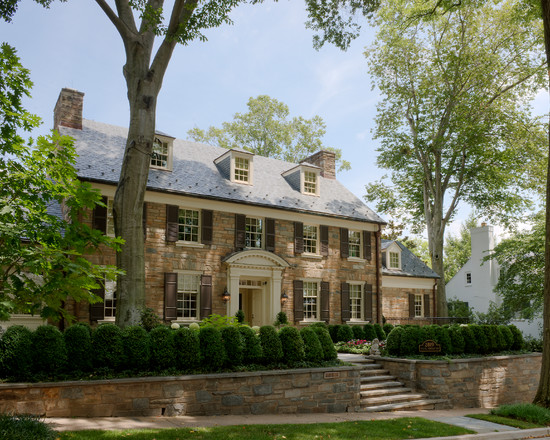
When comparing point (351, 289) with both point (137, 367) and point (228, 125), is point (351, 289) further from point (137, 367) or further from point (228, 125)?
point (228, 125)

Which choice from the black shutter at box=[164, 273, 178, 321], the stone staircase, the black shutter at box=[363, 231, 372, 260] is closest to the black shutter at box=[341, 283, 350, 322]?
the black shutter at box=[363, 231, 372, 260]

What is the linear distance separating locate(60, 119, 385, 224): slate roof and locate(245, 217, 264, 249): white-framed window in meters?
0.75

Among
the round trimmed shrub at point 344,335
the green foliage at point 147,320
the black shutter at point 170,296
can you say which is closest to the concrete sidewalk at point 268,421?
the green foliage at point 147,320

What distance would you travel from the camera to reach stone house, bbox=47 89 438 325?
51.6 feet

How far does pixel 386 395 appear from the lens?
1166 centimetres

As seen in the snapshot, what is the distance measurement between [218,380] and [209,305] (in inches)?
296

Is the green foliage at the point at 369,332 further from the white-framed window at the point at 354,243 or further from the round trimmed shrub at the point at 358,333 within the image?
the white-framed window at the point at 354,243

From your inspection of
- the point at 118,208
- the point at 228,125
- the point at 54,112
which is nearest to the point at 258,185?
the point at 54,112

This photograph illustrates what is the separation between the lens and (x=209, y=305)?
16.4 metres

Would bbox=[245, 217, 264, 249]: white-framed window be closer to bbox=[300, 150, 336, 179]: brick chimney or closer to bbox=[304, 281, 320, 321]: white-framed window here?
bbox=[304, 281, 320, 321]: white-framed window

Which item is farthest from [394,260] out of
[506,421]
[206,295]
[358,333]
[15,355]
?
[15,355]

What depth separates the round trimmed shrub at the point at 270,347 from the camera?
1005 centimetres

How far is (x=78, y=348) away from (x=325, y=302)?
12112mm

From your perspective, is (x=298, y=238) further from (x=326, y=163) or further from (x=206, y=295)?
(x=326, y=163)
